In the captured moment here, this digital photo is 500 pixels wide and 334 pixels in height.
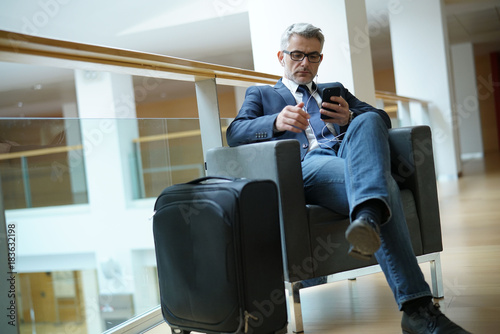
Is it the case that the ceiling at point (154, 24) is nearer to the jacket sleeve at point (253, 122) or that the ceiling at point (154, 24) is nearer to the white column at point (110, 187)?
the white column at point (110, 187)

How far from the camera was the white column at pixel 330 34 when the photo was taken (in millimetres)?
3434

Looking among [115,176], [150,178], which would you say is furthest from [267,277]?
[115,176]

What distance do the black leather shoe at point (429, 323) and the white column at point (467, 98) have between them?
11.1 m

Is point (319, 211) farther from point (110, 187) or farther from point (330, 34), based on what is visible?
point (330, 34)

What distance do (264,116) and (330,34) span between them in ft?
6.00

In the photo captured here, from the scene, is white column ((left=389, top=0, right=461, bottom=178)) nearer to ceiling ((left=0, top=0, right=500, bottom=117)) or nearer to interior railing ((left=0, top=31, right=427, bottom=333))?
ceiling ((left=0, top=0, right=500, bottom=117))

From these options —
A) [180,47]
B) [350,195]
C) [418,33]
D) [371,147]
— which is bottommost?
[350,195]

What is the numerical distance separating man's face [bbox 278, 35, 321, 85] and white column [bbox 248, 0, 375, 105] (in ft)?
4.67

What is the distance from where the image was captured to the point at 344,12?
3451 mm

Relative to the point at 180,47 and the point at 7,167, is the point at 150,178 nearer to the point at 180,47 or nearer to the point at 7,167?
the point at 7,167

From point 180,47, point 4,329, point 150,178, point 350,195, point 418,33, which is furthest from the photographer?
point 180,47

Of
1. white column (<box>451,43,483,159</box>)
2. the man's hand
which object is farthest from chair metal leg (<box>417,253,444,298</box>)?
white column (<box>451,43,483,159</box>)

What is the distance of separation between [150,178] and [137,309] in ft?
1.85

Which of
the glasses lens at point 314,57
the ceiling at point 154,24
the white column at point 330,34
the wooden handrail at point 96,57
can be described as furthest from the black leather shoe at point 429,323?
the ceiling at point 154,24
